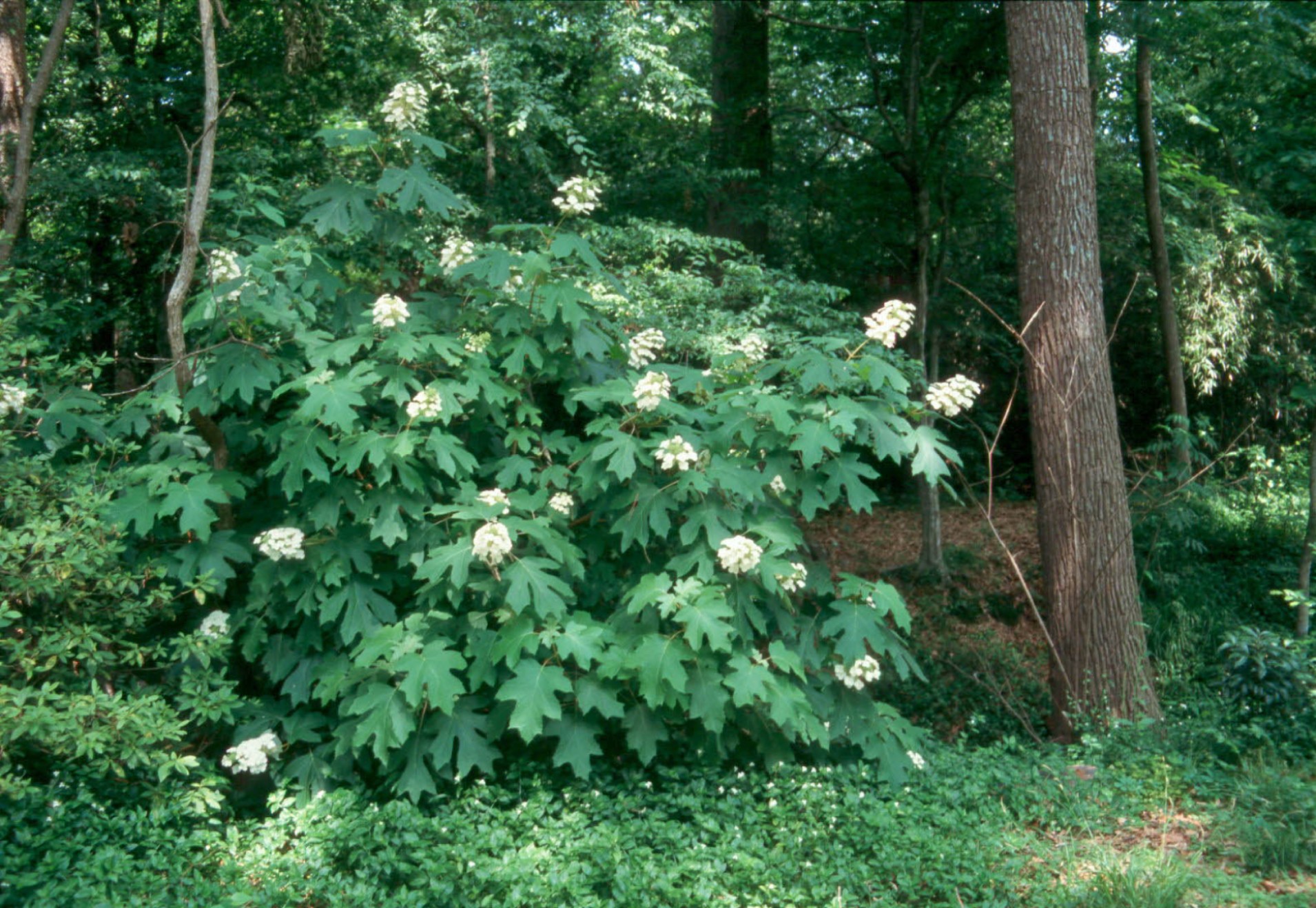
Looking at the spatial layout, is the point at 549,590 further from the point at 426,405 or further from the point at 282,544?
the point at 282,544

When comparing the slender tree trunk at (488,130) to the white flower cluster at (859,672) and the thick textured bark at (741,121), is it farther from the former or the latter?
the white flower cluster at (859,672)

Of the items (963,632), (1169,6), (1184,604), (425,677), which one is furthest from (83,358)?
(1169,6)

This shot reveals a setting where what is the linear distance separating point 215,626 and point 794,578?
109 inches

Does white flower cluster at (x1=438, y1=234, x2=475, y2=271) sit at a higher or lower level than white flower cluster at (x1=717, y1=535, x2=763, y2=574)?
higher

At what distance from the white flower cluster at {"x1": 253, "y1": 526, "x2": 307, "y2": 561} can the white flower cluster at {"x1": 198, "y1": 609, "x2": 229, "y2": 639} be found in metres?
0.38

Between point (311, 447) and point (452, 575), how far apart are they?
3.03ft

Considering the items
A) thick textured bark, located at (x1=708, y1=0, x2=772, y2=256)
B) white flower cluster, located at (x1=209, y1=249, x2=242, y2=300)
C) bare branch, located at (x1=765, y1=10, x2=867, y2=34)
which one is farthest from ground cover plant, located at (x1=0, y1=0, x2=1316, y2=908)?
bare branch, located at (x1=765, y1=10, x2=867, y2=34)

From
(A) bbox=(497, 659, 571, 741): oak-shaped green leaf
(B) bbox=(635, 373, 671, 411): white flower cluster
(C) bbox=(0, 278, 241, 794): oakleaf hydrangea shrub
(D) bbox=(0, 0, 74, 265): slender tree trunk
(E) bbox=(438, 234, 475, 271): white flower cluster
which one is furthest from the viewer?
(D) bbox=(0, 0, 74, 265): slender tree trunk

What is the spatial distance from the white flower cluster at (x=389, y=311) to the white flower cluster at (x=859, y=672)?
2.79 meters

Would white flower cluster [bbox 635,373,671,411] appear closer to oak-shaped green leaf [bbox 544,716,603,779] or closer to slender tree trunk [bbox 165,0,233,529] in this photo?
oak-shaped green leaf [bbox 544,716,603,779]

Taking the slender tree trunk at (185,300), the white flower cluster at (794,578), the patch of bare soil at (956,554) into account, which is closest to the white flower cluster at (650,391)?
the white flower cluster at (794,578)

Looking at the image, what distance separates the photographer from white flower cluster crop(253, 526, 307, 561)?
510 cm

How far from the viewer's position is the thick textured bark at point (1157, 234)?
10969mm

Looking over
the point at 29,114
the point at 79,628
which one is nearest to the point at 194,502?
the point at 79,628
